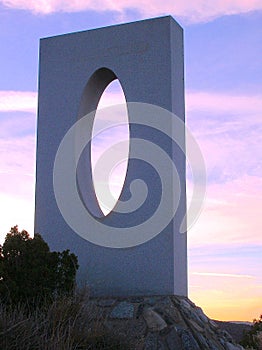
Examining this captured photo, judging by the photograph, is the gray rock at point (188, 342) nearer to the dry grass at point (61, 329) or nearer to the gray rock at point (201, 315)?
the gray rock at point (201, 315)

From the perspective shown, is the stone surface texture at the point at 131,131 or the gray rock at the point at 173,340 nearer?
the gray rock at the point at 173,340

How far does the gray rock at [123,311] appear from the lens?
9352 millimetres

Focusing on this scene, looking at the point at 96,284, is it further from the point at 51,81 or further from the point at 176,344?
the point at 51,81

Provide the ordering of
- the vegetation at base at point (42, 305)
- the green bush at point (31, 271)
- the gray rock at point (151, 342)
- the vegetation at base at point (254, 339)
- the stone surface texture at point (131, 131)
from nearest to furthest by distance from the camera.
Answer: the vegetation at base at point (42, 305) < the green bush at point (31, 271) < the gray rock at point (151, 342) < the stone surface texture at point (131, 131) < the vegetation at base at point (254, 339)

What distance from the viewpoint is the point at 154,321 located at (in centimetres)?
912

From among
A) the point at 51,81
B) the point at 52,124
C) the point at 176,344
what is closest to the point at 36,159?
the point at 52,124

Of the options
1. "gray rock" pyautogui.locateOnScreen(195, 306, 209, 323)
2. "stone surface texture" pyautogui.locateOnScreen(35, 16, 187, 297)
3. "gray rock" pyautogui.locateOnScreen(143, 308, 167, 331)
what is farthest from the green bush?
"gray rock" pyautogui.locateOnScreen(195, 306, 209, 323)

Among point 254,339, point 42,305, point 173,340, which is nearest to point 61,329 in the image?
point 42,305

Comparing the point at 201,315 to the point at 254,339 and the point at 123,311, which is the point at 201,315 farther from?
the point at 254,339

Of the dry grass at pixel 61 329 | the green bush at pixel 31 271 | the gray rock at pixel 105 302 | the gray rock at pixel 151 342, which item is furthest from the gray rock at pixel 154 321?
the dry grass at pixel 61 329

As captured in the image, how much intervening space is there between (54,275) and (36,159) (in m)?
3.04

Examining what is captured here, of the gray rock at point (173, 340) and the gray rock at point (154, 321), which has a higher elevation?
the gray rock at point (154, 321)

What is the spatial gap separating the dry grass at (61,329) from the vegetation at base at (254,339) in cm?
470

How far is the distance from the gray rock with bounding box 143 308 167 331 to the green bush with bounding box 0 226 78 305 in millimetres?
1148
